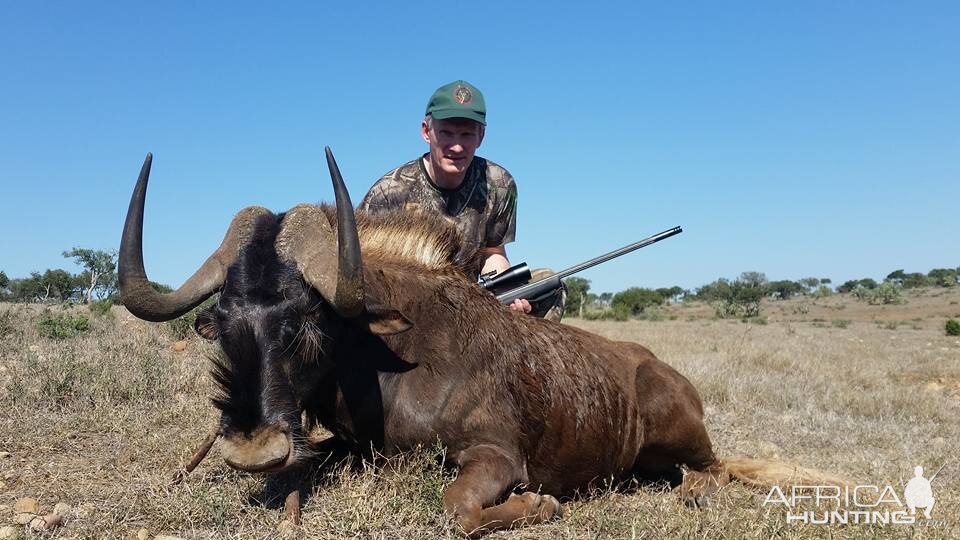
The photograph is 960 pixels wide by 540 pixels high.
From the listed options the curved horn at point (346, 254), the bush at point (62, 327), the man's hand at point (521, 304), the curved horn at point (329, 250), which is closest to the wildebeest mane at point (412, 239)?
the curved horn at point (329, 250)

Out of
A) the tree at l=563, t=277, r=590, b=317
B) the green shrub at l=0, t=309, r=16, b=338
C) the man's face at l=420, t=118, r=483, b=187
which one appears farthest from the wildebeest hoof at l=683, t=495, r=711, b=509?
the tree at l=563, t=277, r=590, b=317

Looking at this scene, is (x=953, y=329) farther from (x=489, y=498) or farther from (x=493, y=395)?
(x=489, y=498)

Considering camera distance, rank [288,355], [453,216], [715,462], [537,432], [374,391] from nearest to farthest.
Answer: [288,355] → [374,391] → [537,432] → [715,462] → [453,216]

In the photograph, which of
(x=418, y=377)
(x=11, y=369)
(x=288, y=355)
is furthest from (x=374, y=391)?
(x=11, y=369)

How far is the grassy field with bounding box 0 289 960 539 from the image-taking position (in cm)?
365

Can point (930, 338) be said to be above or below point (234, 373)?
below

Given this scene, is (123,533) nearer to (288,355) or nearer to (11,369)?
(288,355)

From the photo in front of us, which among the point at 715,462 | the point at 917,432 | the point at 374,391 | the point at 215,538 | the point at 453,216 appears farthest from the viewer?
the point at 917,432

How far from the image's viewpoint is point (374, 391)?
406 cm

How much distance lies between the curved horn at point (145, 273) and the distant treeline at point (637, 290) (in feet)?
11.3

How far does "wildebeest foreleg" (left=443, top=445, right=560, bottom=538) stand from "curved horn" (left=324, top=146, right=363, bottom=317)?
1.09 metres

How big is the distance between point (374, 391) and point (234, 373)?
82 centimetres

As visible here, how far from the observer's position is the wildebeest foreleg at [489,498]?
366 cm

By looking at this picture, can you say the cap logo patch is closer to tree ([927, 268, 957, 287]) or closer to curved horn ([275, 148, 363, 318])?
curved horn ([275, 148, 363, 318])
